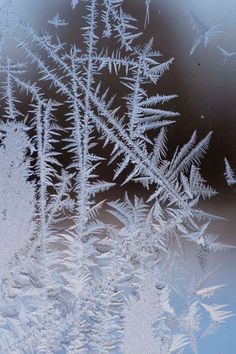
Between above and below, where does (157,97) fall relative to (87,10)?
below

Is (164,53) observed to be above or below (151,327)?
above

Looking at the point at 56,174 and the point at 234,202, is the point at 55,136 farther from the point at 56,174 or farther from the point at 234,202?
the point at 234,202

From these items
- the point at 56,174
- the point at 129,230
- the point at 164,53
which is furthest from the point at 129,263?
the point at 164,53

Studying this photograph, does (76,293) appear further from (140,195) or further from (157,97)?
(157,97)

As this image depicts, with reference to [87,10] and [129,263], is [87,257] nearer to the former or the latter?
[129,263]

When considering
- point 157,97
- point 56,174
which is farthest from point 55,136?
point 157,97

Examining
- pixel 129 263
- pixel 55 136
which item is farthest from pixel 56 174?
pixel 129 263

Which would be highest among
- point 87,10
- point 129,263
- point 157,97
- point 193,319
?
point 87,10
